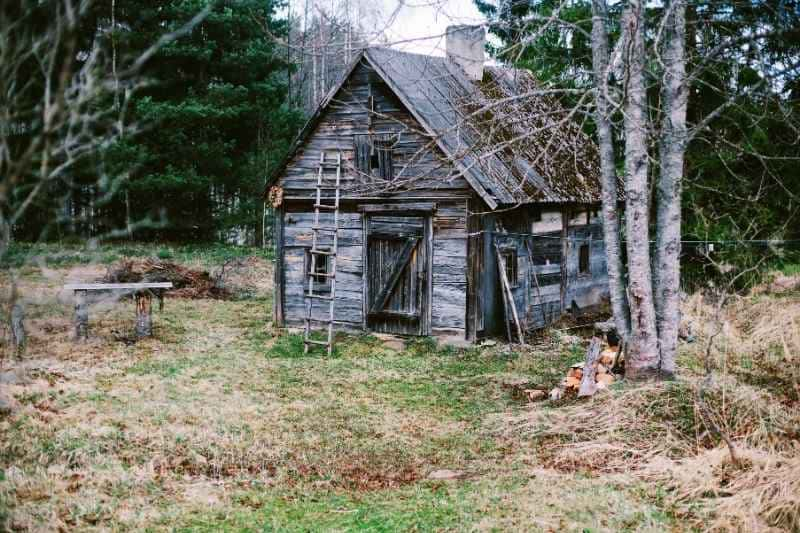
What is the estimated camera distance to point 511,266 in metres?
14.4

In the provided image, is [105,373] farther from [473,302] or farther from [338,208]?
[473,302]

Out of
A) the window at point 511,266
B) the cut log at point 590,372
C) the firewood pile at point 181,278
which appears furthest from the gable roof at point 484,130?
the firewood pile at point 181,278

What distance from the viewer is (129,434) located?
741 cm

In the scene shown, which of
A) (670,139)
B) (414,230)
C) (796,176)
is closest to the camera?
(670,139)

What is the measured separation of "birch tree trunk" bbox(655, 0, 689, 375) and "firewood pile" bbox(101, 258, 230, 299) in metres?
13.7

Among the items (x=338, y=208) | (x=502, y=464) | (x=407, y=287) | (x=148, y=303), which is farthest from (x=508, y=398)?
(x=148, y=303)

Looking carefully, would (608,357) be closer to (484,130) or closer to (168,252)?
(484,130)

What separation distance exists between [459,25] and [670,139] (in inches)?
127

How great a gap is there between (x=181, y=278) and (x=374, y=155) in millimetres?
8689

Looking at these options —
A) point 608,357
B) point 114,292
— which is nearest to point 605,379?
point 608,357

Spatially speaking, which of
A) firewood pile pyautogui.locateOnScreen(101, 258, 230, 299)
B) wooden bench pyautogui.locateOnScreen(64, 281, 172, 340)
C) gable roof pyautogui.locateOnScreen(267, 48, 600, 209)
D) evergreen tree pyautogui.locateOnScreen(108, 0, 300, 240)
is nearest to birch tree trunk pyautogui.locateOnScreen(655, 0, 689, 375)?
gable roof pyautogui.locateOnScreen(267, 48, 600, 209)

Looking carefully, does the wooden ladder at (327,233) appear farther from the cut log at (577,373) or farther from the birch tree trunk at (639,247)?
the birch tree trunk at (639,247)

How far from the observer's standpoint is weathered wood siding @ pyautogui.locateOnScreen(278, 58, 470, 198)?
13383 millimetres

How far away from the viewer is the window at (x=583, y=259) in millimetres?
17317
